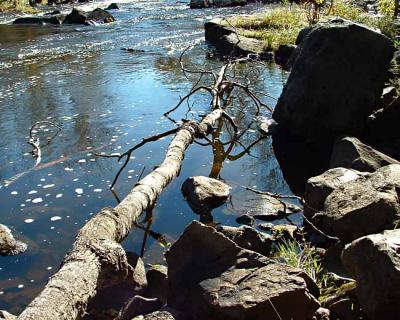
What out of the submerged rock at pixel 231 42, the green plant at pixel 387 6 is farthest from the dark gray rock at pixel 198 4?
the green plant at pixel 387 6

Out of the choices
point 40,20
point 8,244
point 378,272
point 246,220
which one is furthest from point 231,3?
point 378,272

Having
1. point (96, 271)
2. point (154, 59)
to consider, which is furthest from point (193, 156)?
point (154, 59)

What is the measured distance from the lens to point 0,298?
459cm

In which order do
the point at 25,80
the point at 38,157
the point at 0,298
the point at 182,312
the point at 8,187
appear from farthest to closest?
the point at 25,80
the point at 38,157
the point at 8,187
the point at 0,298
the point at 182,312

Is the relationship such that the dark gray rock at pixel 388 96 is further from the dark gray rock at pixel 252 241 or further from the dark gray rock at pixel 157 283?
the dark gray rock at pixel 157 283

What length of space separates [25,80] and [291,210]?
860 cm

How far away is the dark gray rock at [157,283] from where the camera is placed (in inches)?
171

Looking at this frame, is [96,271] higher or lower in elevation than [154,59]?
higher

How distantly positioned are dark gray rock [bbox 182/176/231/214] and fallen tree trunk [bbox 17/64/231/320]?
2.76 ft

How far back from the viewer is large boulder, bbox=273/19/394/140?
26.9 ft

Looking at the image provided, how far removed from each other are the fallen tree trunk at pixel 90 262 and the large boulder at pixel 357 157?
90.6 inches

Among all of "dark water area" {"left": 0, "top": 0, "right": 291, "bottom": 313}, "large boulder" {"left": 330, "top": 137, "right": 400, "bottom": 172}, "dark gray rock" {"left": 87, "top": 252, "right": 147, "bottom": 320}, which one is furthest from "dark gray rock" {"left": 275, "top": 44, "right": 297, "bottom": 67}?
"dark gray rock" {"left": 87, "top": 252, "right": 147, "bottom": 320}

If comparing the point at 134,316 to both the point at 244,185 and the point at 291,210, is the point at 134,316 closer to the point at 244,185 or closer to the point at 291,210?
the point at 291,210

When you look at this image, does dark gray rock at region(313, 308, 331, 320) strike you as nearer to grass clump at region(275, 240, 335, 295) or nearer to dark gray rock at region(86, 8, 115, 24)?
grass clump at region(275, 240, 335, 295)
